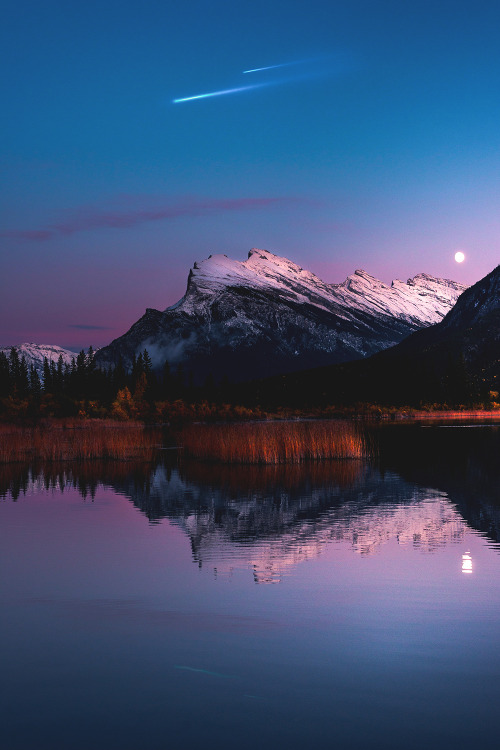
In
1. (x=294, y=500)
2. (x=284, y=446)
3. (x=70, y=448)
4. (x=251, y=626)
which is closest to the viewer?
(x=251, y=626)

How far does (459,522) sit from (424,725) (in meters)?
17.4

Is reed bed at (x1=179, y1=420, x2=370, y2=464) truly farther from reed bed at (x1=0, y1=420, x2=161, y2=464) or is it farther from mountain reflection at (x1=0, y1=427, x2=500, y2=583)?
reed bed at (x1=0, y1=420, x2=161, y2=464)

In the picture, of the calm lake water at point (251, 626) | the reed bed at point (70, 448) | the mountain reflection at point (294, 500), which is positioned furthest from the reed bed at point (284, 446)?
the calm lake water at point (251, 626)

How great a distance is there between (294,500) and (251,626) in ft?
59.2

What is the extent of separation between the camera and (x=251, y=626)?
44.0ft

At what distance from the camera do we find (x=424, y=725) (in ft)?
29.6

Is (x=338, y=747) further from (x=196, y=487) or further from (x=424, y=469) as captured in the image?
(x=424, y=469)

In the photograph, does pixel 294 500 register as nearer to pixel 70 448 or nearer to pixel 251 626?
pixel 251 626

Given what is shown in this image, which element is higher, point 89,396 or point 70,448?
point 89,396

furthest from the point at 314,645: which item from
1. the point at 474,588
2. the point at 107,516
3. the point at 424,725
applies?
the point at 107,516

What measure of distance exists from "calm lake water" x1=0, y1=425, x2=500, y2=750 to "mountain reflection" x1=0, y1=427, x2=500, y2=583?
0.59 ft

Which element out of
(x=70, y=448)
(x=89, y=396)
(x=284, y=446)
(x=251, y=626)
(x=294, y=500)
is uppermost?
(x=89, y=396)

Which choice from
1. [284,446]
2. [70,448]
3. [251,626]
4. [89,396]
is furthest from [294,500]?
[89,396]

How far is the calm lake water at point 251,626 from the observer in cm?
914
